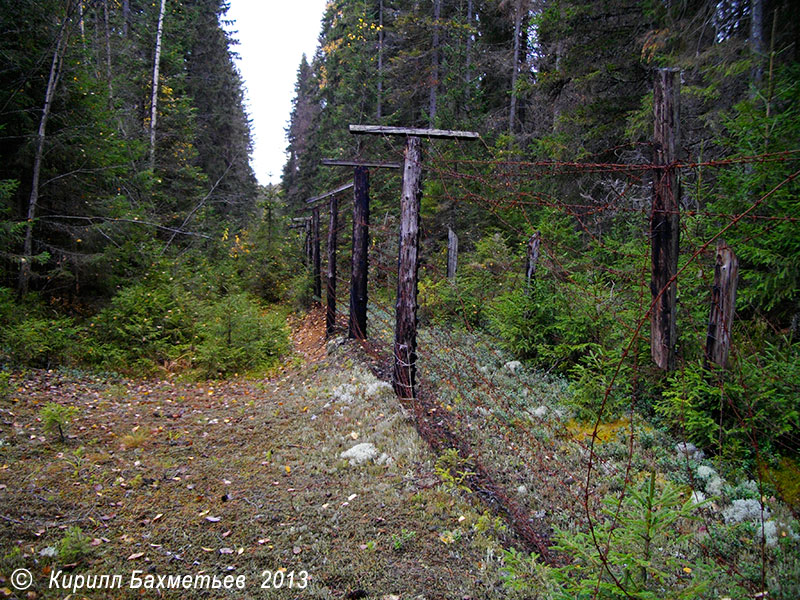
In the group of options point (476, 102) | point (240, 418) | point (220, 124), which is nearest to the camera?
point (240, 418)

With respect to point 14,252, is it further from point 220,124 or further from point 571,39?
point 220,124

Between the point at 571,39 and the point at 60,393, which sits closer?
the point at 60,393

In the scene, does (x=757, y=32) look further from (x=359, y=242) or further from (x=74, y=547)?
(x=74, y=547)

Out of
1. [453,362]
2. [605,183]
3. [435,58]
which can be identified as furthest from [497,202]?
[435,58]

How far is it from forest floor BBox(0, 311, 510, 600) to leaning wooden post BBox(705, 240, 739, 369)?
2.80 metres

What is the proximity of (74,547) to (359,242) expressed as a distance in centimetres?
695

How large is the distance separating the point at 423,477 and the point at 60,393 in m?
6.85

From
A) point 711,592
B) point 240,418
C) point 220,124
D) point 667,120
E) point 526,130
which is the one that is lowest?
point 240,418

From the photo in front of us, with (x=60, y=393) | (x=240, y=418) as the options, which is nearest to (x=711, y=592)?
(x=240, y=418)

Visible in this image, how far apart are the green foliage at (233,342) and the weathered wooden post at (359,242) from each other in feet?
8.65

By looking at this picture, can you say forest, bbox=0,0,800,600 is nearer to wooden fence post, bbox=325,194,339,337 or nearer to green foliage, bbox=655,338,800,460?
green foliage, bbox=655,338,800,460

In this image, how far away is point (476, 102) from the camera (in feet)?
55.4

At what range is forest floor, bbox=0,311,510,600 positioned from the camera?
3.24 meters

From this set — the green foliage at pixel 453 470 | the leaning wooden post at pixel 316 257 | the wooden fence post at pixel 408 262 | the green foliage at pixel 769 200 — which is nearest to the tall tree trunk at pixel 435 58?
the leaning wooden post at pixel 316 257
